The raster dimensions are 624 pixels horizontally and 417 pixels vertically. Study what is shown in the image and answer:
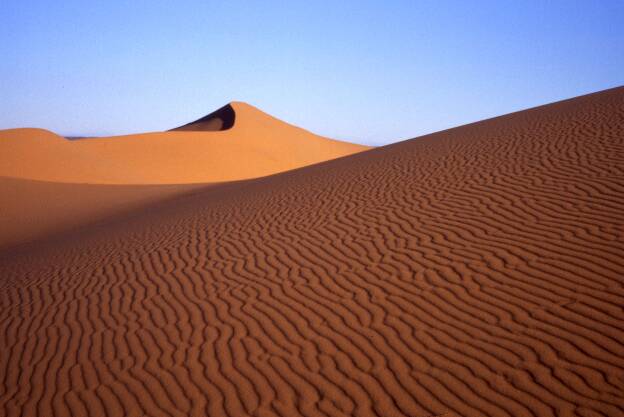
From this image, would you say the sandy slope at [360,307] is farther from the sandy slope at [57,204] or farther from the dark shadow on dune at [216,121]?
the dark shadow on dune at [216,121]

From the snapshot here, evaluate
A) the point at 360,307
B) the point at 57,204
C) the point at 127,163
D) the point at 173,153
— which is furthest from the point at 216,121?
the point at 360,307

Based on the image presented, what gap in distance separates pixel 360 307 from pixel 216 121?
4883 cm

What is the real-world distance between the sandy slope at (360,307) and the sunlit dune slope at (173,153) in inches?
804

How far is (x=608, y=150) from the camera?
977cm

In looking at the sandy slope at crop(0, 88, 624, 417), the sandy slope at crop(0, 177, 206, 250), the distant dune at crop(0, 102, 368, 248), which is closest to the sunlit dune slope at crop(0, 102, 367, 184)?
the distant dune at crop(0, 102, 368, 248)

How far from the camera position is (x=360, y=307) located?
589 cm

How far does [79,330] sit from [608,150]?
351 inches

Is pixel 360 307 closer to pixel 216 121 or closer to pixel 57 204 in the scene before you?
pixel 57 204

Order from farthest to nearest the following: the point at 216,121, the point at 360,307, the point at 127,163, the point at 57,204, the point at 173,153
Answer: the point at 216,121 < the point at 173,153 < the point at 127,163 < the point at 57,204 < the point at 360,307

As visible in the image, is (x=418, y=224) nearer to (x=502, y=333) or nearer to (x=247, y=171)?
(x=502, y=333)

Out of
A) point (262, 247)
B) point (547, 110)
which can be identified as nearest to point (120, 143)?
point (547, 110)

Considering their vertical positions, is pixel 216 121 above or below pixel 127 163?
above

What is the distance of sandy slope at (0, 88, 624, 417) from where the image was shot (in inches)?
174

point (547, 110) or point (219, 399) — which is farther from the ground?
point (547, 110)
